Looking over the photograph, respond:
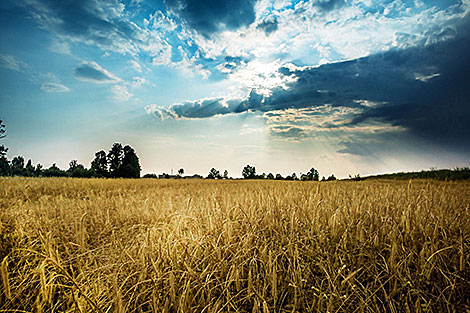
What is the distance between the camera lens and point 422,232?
2.74 m

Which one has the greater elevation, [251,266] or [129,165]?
[129,165]

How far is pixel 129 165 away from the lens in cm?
5066

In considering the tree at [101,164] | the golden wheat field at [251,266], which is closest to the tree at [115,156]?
the tree at [101,164]

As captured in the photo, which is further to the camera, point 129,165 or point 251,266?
point 129,165

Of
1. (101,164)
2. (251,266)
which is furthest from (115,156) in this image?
(251,266)

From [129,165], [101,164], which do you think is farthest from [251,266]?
[101,164]

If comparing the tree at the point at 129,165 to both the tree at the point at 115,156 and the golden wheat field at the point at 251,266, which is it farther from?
the golden wheat field at the point at 251,266

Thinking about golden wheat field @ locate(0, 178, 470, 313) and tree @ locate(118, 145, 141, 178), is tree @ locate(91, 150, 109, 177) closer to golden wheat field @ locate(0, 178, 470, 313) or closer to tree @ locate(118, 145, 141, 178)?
tree @ locate(118, 145, 141, 178)

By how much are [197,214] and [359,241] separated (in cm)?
224

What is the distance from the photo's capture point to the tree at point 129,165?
50.2 m

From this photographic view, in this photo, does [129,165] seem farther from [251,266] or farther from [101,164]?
[251,266]

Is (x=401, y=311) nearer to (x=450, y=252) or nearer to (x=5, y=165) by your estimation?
(x=450, y=252)

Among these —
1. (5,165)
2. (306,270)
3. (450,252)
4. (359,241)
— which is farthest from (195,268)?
(5,165)

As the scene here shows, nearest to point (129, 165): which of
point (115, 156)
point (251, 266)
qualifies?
point (115, 156)
